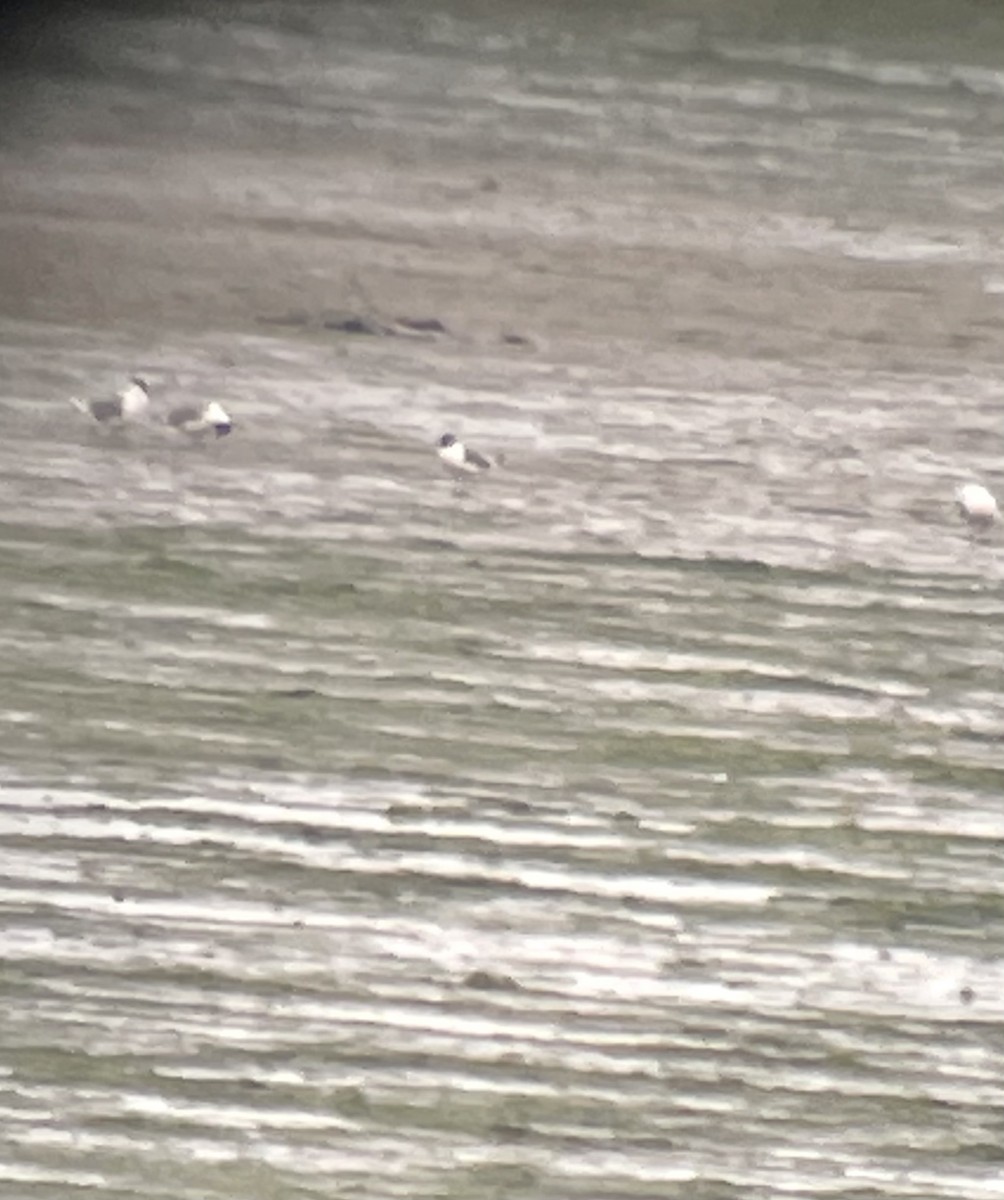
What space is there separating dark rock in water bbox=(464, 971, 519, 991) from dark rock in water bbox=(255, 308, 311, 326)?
0.22m

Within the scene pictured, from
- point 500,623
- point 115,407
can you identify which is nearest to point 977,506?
point 500,623

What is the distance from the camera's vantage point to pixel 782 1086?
36 cm

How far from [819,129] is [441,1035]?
0.33 m

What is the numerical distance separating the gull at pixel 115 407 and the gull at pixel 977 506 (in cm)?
26

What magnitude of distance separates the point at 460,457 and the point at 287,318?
78 mm

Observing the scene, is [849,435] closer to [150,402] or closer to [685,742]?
[685,742]

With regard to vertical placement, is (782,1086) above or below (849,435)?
below

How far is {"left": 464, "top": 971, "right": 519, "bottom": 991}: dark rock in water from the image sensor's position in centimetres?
36

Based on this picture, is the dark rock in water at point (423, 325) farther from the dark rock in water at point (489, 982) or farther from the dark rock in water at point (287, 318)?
the dark rock in water at point (489, 982)

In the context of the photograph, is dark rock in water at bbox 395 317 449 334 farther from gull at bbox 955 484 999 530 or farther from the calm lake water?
gull at bbox 955 484 999 530

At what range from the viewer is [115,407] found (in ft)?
1.38

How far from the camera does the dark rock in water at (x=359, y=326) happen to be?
1.44ft

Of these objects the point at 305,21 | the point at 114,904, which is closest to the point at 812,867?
the point at 114,904

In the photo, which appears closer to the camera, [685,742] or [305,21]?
[685,742]
